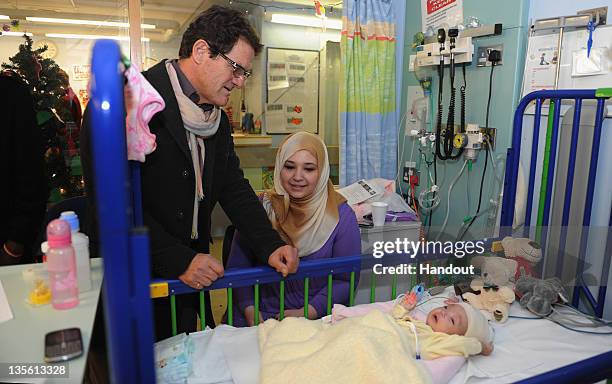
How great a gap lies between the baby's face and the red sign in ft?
6.85

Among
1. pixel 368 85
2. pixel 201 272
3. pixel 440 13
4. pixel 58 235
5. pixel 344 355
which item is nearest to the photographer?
pixel 58 235

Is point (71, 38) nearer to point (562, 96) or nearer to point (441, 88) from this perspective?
point (441, 88)

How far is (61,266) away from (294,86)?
3.03 metres

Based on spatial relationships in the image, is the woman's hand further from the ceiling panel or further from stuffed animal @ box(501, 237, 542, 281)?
the ceiling panel

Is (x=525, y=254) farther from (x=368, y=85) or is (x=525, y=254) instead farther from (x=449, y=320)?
(x=368, y=85)

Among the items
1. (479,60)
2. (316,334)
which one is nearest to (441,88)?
(479,60)

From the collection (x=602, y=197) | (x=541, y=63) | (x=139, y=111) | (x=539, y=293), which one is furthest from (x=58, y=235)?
(x=541, y=63)

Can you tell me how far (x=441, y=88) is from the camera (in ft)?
9.82

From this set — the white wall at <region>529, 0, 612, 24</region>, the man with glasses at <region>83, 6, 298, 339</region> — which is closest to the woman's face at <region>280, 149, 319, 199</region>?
the man with glasses at <region>83, 6, 298, 339</region>

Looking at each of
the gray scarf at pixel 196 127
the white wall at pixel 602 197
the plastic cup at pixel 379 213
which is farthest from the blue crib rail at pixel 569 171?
the gray scarf at pixel 196 127

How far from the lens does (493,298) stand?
1.87m

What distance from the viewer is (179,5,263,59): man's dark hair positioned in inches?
63.1

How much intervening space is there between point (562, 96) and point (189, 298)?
1.80 metres

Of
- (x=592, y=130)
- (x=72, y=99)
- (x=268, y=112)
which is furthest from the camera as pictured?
(x=268, y=112)
